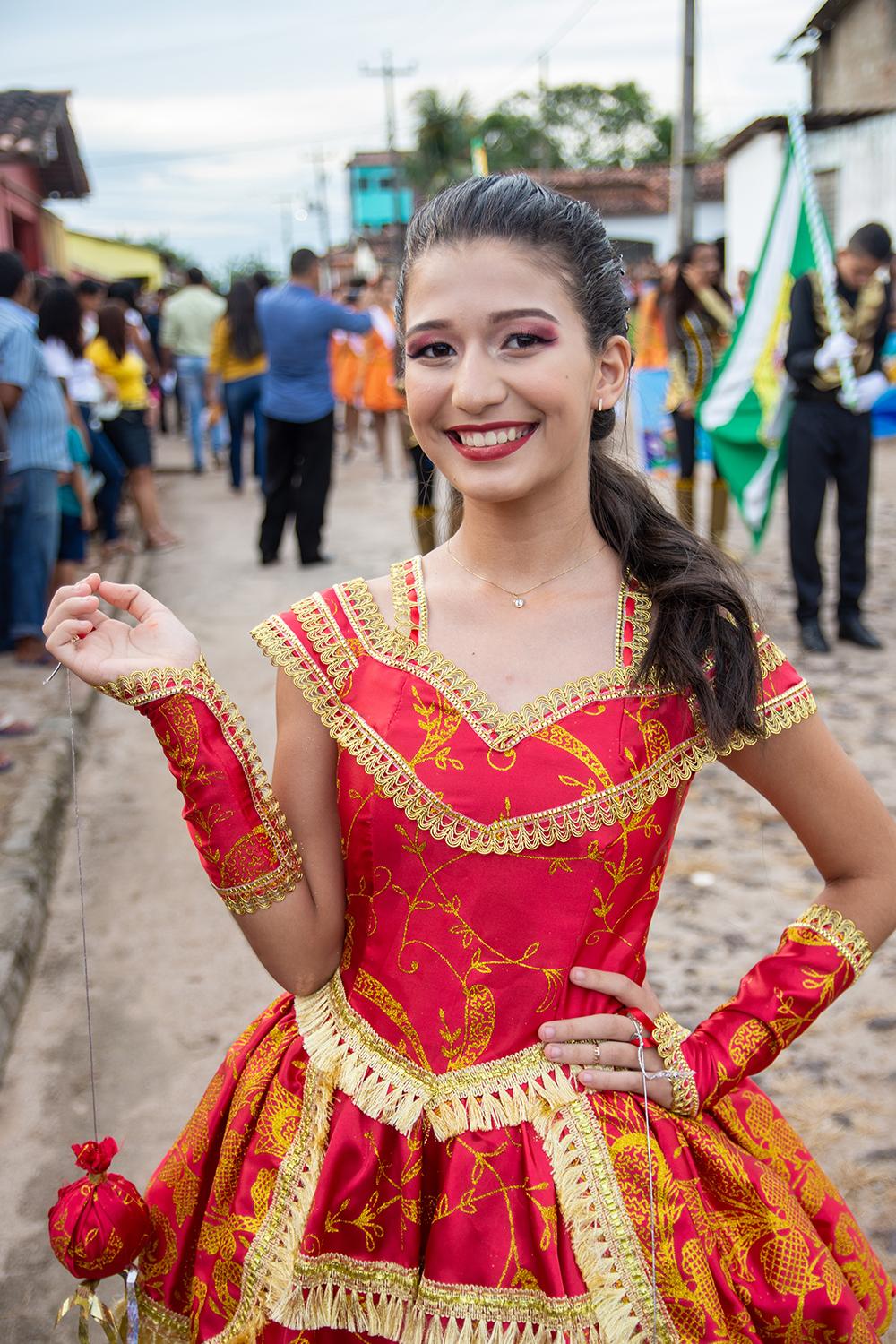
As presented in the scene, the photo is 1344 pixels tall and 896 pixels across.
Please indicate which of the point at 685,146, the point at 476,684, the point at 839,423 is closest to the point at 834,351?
the point at 839,423

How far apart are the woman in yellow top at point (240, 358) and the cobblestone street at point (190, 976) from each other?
177 inches

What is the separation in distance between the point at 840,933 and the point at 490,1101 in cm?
48

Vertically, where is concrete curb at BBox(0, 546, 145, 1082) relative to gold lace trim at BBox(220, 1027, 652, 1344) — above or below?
below

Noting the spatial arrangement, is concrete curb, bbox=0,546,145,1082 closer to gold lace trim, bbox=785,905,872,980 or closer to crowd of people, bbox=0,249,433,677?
crowd of people, bbox=0,249,433,677

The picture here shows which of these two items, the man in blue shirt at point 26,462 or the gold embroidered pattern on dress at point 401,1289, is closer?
the gold embroidered pattern on dress at point 401,1289

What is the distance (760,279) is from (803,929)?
17.8 feet

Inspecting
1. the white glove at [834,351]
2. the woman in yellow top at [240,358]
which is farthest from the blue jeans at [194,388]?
the white glove at [834,351]

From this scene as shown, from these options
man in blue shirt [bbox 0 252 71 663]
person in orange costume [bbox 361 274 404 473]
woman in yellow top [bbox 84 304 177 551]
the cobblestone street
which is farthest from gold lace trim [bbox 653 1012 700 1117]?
person in orange costume [bbox 361 274 404 473]

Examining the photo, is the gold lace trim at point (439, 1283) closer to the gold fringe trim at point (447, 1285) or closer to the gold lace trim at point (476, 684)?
the gold fringe trim at point (447, 1285)

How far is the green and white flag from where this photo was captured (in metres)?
6.03

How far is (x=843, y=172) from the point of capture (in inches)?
580

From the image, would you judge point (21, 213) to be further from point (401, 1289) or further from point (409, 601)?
point (401, 1289)

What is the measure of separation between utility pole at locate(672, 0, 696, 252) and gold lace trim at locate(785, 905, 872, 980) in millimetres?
12822

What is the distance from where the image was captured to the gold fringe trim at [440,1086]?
4.51 feet
